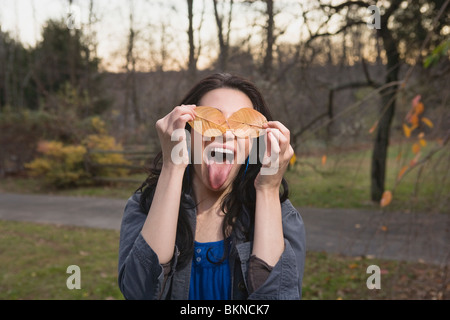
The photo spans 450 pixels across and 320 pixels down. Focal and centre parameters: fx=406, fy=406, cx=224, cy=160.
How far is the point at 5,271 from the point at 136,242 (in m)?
4.65

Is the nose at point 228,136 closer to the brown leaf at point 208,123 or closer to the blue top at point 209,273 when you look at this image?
the brown leaf at point 208,123

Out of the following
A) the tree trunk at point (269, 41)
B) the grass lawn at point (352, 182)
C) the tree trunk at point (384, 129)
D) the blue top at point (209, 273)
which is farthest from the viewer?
the tree trunk at point (384, 129)

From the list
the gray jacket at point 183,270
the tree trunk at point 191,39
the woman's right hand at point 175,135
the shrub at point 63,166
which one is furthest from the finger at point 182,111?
the shrub at point 63,166

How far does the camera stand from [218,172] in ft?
3.56

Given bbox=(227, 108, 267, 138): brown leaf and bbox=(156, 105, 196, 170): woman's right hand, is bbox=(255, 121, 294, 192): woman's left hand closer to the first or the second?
bbox=(227, 108, 267, 138): brown leaf

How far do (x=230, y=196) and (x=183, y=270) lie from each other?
25cm

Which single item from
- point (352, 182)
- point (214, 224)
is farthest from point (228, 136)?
point (352, 182)

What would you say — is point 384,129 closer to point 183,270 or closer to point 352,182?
point 352,182

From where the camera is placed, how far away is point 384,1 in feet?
21.6

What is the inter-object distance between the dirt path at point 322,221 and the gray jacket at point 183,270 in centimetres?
449

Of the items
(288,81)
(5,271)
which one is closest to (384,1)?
(288,81)

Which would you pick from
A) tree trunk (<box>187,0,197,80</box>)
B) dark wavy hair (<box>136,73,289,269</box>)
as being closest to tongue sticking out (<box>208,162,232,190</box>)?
dark wavy hair (<box>136,73,289,269</box>)

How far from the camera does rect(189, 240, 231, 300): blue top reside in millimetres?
1156

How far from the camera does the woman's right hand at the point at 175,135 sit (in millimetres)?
998
